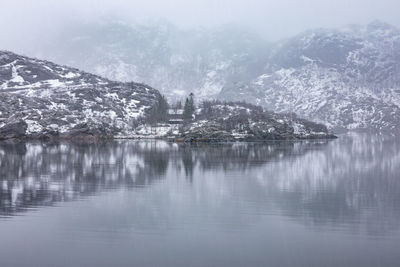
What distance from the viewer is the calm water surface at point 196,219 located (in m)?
27.6

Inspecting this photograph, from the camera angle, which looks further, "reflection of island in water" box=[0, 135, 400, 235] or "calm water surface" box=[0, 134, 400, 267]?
"reflection of island in water" box=[0, 135, 400, 235]

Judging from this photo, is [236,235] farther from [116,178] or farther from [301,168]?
[301,168]

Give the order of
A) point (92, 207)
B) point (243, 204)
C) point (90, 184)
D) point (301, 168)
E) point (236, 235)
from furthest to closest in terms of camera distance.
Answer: point (301, 168), point (90, 184), point (243, 204), point (92, 207), point (236, 235)

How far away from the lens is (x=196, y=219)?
123 ft

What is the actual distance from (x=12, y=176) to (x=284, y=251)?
47546 mm

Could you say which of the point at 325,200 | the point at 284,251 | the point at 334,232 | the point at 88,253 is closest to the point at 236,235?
the point at 284,251

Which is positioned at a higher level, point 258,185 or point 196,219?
point 258,185

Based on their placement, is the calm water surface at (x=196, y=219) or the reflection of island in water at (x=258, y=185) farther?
the reflection of island in water at (x=258, y=185)

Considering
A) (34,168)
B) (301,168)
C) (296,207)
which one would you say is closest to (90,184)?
(34,168)

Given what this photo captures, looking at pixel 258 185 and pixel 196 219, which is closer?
pixel 196 219

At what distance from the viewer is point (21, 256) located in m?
27.2

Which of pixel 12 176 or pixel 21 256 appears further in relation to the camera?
pixel 12 176

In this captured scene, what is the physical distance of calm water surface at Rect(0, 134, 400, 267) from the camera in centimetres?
2756

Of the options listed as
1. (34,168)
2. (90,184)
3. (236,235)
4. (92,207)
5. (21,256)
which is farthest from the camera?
(34,168)
